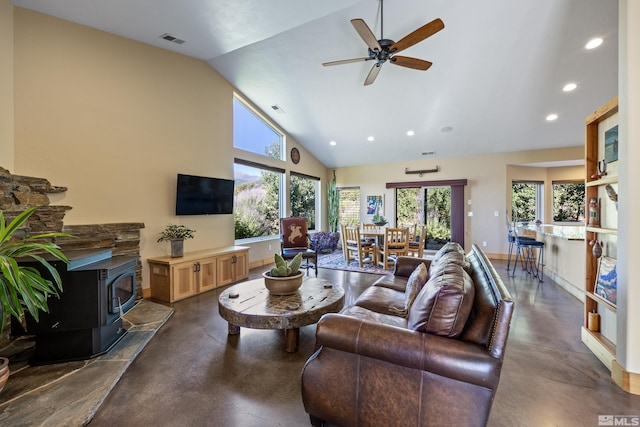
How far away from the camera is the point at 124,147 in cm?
365

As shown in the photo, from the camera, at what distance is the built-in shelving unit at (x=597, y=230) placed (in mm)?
2311

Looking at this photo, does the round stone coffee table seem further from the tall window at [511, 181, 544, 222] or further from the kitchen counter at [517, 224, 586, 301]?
the tall window at [511, 181, 544, 222]

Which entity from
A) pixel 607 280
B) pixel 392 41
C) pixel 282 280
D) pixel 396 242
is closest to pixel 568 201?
pixel 396 242

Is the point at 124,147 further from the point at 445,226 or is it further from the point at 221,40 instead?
the point at 445,226

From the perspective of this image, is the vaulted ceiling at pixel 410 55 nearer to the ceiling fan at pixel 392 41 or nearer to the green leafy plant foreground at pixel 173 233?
the ceiling fan at pixel 392 41

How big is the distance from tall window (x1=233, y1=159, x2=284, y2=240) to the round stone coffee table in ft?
10.0

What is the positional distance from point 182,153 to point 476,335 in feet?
14.8

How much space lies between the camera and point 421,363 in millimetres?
1315

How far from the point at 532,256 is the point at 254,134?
6434 mm

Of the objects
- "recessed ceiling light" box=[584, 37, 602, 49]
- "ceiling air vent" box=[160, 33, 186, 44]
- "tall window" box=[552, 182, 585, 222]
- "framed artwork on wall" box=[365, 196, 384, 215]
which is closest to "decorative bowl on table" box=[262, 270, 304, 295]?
"ceiling air vent" box=[160, 33, 186, 44]

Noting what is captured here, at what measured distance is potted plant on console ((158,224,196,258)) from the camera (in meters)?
3.99

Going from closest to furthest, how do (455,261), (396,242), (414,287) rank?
1. (455,261)
2. (414,287)
3. (396,242)

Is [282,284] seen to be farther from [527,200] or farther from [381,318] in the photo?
[527,200]

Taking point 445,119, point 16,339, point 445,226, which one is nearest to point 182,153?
point 16,339
